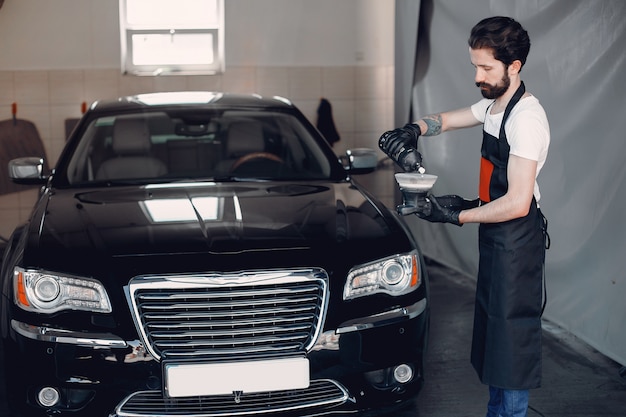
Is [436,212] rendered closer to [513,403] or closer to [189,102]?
[513,403]

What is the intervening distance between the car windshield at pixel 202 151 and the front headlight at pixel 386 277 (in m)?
1.02

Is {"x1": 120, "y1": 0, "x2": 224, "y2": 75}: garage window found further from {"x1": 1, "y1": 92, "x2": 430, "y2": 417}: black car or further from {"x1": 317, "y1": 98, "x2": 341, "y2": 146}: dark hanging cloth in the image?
{"x1": 1, "y1": 92, "x2": 430, "y2": 417}: black car

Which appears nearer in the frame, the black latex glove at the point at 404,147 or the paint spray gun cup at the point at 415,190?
the paint spray gun cup at the point at 415,190

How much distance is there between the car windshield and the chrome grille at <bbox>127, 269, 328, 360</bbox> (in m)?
1.15

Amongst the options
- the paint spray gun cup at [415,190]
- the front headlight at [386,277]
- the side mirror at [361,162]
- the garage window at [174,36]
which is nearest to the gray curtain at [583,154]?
the side mirror at [361,162]

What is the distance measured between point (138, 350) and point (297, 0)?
517 cm

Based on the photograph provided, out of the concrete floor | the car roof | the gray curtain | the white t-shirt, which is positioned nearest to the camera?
the white t-shirt

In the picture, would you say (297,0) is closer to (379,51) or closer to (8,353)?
(379,51)

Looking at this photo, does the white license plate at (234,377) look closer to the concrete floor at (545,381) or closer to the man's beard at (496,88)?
the concrete floor at (545,381)

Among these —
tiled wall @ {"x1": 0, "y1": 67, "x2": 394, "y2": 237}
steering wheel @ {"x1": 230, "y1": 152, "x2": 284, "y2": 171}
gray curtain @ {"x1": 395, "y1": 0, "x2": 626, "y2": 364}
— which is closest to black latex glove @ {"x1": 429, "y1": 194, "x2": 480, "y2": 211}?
gray curtain @ {"x1": 395, "y1": 0, "x2": 626, "y2": 364}

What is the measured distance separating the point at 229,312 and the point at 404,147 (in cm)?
78

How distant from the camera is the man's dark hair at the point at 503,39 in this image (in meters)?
2.53

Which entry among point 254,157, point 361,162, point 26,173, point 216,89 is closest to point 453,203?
point 361,162

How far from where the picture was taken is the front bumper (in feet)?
9.21
